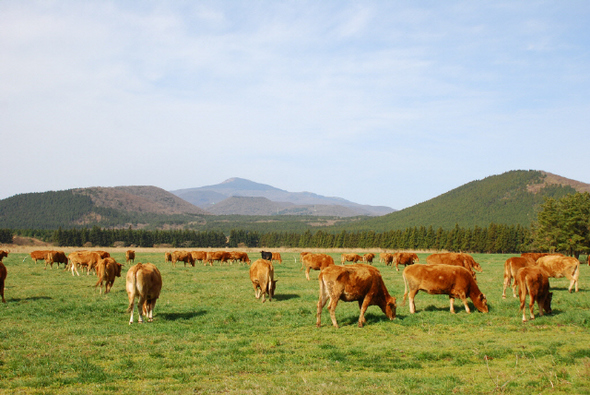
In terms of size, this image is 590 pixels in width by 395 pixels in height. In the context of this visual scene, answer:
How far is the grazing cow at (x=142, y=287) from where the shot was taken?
14.3 meters

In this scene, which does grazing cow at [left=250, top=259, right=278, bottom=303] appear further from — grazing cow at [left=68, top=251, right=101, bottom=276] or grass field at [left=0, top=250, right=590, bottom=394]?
grazing cow at [left=68, top=251, right=101, bottom=276]

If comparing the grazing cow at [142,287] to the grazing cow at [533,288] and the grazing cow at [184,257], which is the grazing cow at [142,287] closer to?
the grazing cow at [533,288]

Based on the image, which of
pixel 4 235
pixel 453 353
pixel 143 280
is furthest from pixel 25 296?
pixel 4 235

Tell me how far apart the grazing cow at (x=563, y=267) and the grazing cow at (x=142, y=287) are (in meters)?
20.1

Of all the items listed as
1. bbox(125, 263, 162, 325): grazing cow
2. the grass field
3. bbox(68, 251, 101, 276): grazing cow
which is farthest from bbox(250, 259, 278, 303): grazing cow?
bbox(68, 251, 101, 276): grazing cow

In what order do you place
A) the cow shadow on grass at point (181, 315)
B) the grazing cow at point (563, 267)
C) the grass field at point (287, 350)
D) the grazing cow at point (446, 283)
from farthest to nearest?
the grazing cow at point (563, 267) → the grazing cow at point (446, 283) → the cow shadow on grass at point (181, 315) → the grass field at point (287, 350)

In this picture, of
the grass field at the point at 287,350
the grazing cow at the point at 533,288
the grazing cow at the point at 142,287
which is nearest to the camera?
the grass field at the point at 287,350

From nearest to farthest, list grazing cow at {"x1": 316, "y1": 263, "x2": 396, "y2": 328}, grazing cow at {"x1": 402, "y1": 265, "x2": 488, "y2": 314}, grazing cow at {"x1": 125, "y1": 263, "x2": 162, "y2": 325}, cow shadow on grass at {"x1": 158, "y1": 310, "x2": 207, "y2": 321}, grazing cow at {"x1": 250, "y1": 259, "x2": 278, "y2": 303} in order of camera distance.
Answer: grazing cow at {"x1": 316, "y1": 263, "x2": 396, "y2": 328}, grazing cow at {"x1": 125, "y1": 263, "x2": 162, "y2": 325}, cow shadow on grass at {"x1": 158, "y1": 310, "x2": 207, "y2": 321}, grazing cow at {"x1": 402, "y1": 265, "x2": 488, "y2": 314}, grazing cow at {"x1": 250, "y1": 259, "x2": 278, "y2": 303}

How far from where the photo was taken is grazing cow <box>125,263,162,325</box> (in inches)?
562

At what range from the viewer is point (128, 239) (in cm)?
13788

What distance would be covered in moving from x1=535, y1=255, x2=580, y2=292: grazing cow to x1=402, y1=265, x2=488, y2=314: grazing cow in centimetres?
840

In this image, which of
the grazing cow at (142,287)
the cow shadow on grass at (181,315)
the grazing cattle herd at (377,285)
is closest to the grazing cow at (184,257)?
the grazing cattle herd at (377,285)

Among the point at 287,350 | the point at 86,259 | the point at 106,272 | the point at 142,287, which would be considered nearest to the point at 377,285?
the point at 287,350

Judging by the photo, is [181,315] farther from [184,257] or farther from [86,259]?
[184,257]
